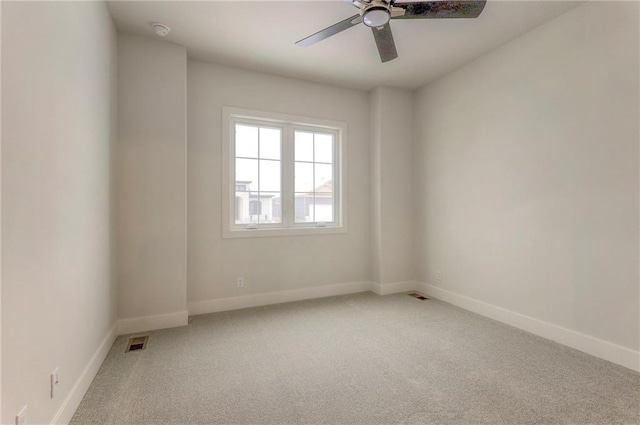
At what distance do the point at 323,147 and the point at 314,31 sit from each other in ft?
5.13

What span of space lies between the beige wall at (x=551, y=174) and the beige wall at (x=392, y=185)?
536 millimetres

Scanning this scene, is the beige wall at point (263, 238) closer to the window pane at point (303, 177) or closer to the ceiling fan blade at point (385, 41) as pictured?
the window pane at point (303, 177)

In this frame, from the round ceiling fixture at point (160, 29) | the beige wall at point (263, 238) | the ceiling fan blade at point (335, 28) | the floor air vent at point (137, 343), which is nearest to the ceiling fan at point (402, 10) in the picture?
the ceiling fan blade at point (335, 28)

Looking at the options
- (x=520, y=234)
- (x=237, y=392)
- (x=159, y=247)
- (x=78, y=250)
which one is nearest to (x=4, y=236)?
(x=78, y=250)

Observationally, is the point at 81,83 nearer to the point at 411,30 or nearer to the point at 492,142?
the point at 411,30

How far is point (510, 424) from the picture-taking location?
1637 millimetres

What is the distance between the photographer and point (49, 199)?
1.49 metres

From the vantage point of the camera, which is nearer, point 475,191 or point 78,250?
point 78,250

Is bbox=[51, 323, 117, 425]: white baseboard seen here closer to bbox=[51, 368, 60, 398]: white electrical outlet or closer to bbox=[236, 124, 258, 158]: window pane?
bbox=[51, 368, 60, 398]: white electrical outlet

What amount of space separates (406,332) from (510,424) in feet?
4.09

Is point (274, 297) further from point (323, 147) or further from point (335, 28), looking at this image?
point (335, 28)

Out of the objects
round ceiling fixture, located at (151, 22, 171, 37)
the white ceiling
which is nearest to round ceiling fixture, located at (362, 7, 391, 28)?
the white ceiling

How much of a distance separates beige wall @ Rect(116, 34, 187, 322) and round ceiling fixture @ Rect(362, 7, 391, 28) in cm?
197

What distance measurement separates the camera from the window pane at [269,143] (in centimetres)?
379
